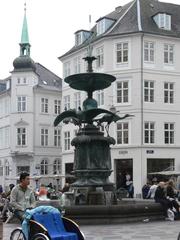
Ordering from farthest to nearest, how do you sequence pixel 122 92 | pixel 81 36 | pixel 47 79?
pixel 47 79
pixel 81 36
pixel 122 92

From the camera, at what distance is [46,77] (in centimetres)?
7112

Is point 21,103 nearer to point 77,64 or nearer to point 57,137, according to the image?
point 57,137

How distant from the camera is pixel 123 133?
48031 millimetres

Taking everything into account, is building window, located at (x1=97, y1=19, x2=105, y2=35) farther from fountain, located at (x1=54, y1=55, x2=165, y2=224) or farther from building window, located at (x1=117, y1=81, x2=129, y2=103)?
fountain, located at (x1=54, y1=55, x2=165, y2=224)

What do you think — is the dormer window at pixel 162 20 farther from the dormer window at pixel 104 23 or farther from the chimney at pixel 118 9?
the chimney at pixel 118 9

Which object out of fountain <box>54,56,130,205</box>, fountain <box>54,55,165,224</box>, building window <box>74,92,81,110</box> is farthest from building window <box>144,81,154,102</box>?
fountain <box>54,56,130,205</box>

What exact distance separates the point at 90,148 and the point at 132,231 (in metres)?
4.99

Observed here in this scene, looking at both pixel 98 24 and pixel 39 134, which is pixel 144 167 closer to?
pixel 98 24

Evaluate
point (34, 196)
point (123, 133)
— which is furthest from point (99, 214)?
point (123, 133)

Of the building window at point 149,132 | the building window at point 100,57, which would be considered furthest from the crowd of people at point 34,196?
the building window at point 100,57

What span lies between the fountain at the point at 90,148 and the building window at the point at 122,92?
92.2 feet

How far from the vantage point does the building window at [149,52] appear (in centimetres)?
4859

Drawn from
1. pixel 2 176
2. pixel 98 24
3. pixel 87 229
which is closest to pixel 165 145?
pixel 98 24

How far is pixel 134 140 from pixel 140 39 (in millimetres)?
8741
